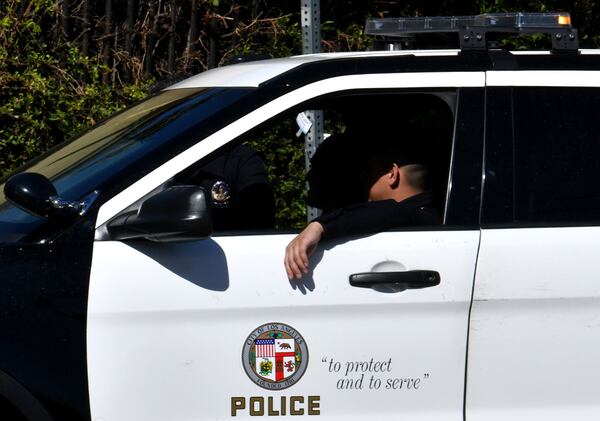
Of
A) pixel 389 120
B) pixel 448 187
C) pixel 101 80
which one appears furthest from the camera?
pixel 101 80

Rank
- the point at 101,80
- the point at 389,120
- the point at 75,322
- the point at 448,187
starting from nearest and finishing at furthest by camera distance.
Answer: the point at 75,322 < the point at 448,187 < the point at 389,120 < the point at 101,80

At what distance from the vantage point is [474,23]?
3998 millimetres

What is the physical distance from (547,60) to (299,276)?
1.13 m

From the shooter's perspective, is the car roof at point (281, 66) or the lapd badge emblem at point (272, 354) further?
the car roof at point (281, 66)

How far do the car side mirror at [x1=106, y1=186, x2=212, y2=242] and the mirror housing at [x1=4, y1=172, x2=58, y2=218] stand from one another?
0.25 meters

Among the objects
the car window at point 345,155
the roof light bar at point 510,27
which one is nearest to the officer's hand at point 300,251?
the car window at point 345,155

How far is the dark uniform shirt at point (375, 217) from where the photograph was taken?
11.7ft

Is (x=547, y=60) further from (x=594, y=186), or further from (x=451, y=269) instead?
(x=451, y=269)

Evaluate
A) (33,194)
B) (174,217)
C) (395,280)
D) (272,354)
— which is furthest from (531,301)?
(33,194)

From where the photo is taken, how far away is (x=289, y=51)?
7926 millimetres

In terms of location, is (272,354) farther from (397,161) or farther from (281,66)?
(281,66)

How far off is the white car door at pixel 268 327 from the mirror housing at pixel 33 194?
0.54 feet

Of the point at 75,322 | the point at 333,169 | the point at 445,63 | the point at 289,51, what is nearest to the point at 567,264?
the point at 445,63

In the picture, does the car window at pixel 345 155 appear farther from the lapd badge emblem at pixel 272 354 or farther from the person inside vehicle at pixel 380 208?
the lapd badge emblem at pixel 272 354
